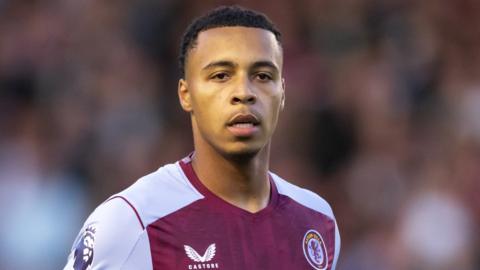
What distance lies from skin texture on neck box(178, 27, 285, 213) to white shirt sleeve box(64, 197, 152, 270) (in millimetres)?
413

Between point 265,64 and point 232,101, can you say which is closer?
point 232,101

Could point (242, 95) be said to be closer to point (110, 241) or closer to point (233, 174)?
point (233, 174)

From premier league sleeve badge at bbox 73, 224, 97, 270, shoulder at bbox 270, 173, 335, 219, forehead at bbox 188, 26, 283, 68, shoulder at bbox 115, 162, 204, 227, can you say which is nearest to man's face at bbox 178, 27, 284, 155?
forehead at bbox 188, 26, 283, 68

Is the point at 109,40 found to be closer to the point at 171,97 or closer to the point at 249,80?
the point at 171,97

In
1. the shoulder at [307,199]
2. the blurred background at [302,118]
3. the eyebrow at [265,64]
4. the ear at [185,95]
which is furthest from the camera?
the blurred background at [302,118]

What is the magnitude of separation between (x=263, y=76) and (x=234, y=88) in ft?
0.56

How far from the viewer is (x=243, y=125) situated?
13.5ft

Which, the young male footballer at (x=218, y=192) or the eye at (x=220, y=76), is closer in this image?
the young male footballer at (x=218, y=192)

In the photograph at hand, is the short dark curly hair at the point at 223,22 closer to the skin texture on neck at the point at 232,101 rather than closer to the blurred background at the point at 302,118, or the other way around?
the skin texture on neck at the point at 232,101

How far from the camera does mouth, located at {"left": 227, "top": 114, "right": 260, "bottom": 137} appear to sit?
13.4 ft

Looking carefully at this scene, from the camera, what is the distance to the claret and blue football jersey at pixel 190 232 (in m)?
3.97

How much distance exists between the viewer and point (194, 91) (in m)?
4.21

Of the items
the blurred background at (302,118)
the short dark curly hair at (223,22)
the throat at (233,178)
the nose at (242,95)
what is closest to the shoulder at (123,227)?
the throat at (233,178)

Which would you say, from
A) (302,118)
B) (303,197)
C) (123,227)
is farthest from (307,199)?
(302,118)
